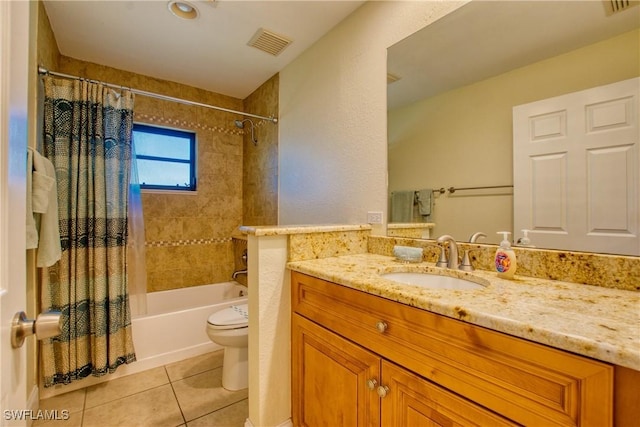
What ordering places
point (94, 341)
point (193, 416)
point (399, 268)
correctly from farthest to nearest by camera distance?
point (94, 341) < point (193, 416) < point (399, 268)

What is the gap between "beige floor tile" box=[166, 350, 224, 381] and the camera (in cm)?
192

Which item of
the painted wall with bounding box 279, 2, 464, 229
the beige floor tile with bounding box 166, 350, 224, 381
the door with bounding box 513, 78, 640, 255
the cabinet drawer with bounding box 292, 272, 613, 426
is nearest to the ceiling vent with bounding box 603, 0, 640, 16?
the door with bounding box 513, 78, 640, 255

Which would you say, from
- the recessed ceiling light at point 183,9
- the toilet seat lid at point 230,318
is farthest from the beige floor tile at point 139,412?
the recessed ceiling light at point 183,9

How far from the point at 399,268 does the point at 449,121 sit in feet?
2.51

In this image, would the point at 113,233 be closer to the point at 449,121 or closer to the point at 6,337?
the point at 6,337

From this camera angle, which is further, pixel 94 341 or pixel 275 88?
pixel 275 88

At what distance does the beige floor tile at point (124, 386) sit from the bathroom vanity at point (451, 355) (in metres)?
1.17

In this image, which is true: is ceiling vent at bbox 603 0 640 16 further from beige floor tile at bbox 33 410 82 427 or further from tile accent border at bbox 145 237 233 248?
tile accent border at bbox 145 237 233 248

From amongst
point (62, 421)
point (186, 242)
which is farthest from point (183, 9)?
point (62, 421)

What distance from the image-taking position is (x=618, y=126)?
91 cm

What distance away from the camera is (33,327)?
0.48m

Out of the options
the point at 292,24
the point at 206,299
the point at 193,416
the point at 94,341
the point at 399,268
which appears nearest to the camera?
the point at 399,268

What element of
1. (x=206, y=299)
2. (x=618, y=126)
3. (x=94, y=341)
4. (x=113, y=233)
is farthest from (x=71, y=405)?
(x=618, y=126)

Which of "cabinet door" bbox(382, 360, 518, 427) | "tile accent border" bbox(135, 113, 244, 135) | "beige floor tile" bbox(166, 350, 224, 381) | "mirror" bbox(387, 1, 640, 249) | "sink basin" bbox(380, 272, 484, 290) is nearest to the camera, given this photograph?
"cabinet door" bbox(382, 360, 518, 427)
